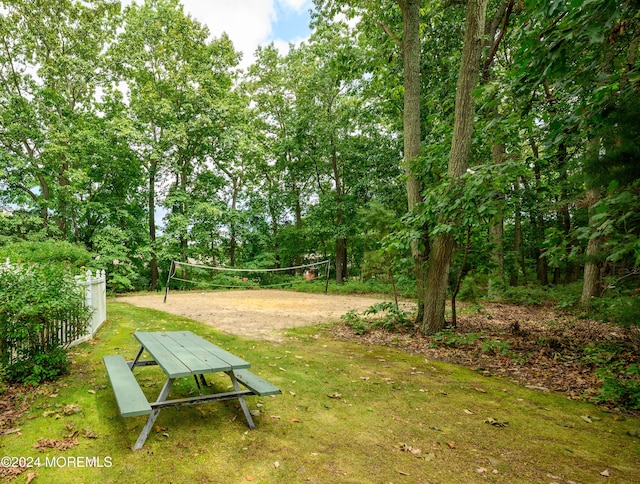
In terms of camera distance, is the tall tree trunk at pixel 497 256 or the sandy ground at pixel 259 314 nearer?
the sandy ground at pixel 259 314

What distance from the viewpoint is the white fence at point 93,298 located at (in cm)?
502

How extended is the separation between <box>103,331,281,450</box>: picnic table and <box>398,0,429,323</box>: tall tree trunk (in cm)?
421

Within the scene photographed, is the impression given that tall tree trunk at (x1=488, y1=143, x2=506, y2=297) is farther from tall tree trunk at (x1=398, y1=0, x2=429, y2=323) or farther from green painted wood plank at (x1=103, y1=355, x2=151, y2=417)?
green painted wood plank at (x1=103, y1=355, x2=151, y2=417)

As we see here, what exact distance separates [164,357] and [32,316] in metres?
1.72

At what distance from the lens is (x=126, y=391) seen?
8.30ft

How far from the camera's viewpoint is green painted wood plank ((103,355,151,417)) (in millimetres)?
2195

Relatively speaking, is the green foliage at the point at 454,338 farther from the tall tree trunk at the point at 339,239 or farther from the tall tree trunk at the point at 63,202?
the tall tree trunk at the point at 63,202

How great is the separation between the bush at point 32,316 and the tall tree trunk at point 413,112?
5325mm

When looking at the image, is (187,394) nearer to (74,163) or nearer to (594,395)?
(594,395)

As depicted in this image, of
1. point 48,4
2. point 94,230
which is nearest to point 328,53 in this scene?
point 48,4

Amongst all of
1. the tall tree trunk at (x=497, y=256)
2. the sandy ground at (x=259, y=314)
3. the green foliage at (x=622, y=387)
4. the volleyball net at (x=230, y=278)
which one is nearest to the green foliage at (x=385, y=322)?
the sandy ground at (x=259, y=314)

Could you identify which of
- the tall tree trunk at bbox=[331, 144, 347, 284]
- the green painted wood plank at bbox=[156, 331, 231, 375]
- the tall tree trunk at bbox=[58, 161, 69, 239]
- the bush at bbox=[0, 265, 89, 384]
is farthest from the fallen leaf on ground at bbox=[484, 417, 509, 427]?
the tall tree trunk at bbox=[58, 161, 69, 239]

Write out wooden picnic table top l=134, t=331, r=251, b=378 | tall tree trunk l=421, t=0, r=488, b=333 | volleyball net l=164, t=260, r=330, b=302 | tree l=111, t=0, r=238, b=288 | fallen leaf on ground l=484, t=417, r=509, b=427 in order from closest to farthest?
wooden picnic table top l=134, t=331, r=251, b=378 < fallen leaf on ground l=484, t=417, r=509, b=427 < tall tree trunk l=421, t=0, r=488, b=333 < tree l=111, t=0, r=238, b=288 < volleyball net l=164, t=260, r=330, b=302

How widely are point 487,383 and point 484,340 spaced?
1733 mm
